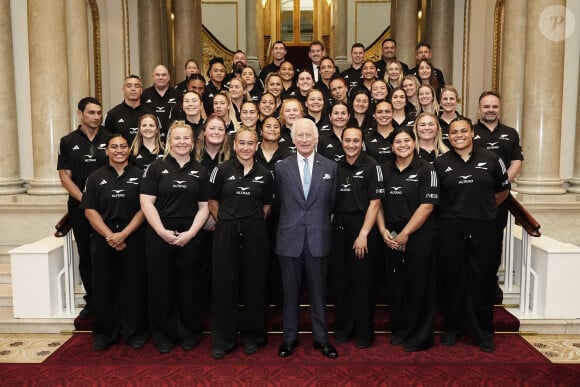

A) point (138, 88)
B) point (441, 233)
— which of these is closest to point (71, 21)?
point (138, 88)

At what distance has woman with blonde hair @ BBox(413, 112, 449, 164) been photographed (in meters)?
4.86

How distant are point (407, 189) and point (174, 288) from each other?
210 centimetres

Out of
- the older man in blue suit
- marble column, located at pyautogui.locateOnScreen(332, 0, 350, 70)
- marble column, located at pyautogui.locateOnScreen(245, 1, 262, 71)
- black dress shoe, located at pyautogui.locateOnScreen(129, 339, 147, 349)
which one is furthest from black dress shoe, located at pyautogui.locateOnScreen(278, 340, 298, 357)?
marble column, located at pyautogui.locateOnScreen(245, 1, 262, 71)

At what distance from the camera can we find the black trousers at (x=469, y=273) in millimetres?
4730

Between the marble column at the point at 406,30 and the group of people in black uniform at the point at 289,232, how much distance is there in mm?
6283

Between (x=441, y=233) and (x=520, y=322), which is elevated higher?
(x=441, y=233)

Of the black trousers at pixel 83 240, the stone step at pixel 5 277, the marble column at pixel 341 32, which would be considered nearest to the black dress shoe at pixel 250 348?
the black trousers at pixel 83 240

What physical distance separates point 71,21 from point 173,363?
16.7 feet

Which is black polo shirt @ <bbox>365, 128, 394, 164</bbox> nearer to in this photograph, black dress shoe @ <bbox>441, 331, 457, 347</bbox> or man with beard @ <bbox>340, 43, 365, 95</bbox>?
black dress shoe @ <bbox>441, 331, 457, 347</bbox>

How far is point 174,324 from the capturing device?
4.95 m

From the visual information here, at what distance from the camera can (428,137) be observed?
4.93 meters

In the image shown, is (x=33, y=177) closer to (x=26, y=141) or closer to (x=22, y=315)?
(x=26, y=141)

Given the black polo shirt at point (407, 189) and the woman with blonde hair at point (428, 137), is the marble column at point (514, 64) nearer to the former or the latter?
the woman with blonde hair at point (428, 137)

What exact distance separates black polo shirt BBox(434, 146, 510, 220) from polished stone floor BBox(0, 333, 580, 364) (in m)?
1.34
